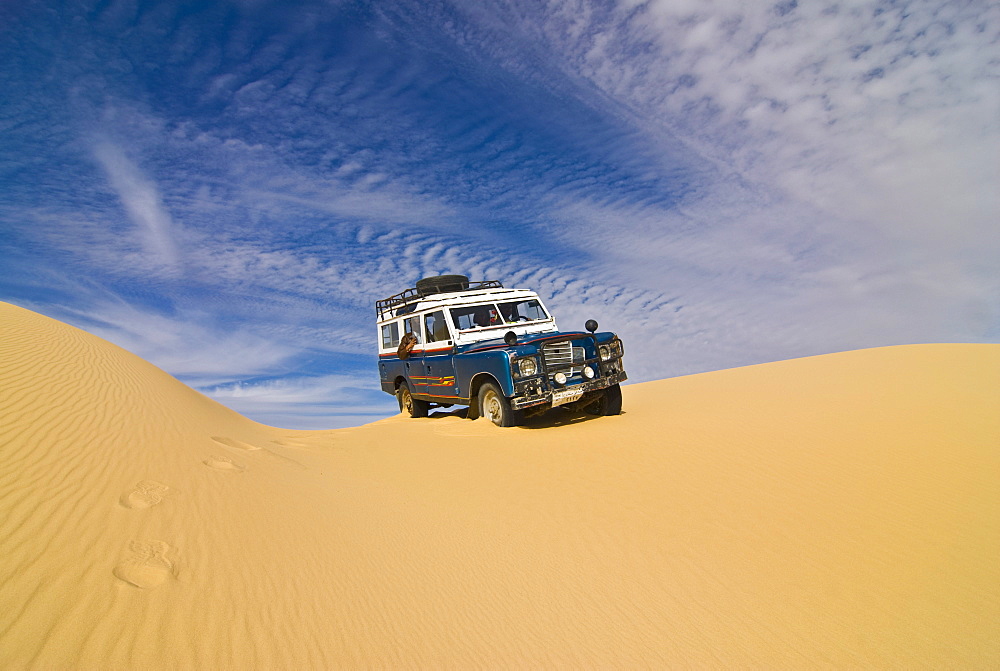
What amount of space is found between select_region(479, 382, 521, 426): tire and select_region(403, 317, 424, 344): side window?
102 inches

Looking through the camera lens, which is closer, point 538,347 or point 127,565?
point 127,565

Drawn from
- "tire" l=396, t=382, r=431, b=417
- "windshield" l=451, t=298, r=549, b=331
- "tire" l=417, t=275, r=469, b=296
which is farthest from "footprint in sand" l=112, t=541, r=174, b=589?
"tire" l=417, t=275, r=469, b=296

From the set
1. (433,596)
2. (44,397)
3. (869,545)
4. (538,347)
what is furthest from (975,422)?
(44,397)

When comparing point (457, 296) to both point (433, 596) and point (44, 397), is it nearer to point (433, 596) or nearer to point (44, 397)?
point (44, 397)

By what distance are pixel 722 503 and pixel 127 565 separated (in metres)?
5.21

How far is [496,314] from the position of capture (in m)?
11.4

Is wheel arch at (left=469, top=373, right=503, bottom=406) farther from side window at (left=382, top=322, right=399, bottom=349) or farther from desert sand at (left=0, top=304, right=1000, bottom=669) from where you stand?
side window at (left=382, top=322, right=399, bottom=349)

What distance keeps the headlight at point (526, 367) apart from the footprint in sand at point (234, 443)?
4201 mm

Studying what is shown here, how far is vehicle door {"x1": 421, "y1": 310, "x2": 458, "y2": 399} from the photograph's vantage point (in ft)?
35.7

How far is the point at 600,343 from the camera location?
977 centimetres

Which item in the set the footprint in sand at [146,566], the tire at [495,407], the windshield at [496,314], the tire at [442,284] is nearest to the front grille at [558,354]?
the tire at [495,407]

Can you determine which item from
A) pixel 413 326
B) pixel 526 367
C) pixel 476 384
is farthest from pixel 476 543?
pixel 413 326

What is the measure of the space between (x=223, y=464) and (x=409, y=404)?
7.48 meters

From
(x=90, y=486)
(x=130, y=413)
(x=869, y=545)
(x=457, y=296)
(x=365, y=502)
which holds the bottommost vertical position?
(x=869, y=545)
